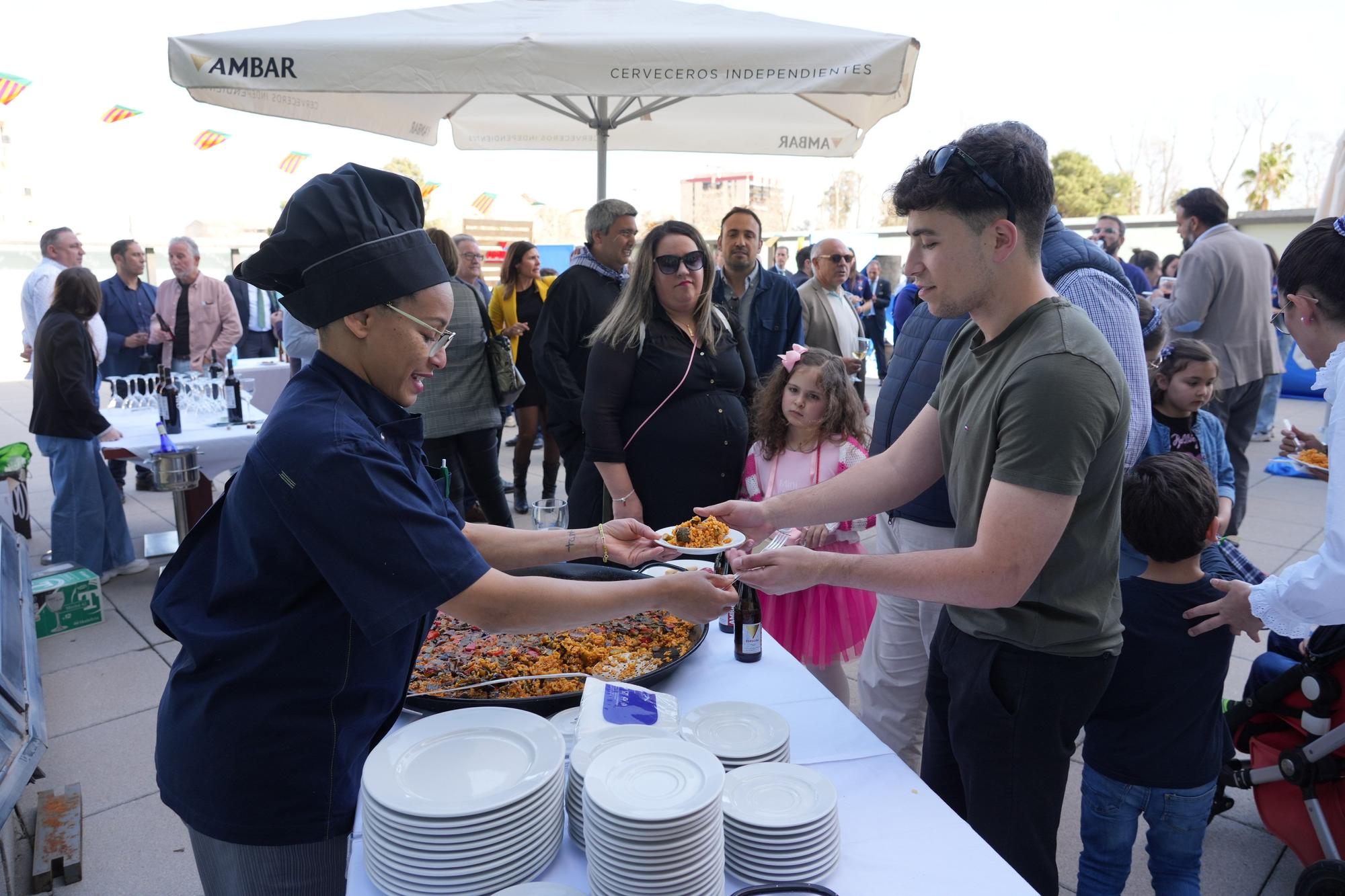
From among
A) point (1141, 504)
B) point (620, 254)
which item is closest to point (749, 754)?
point (1141, 504)

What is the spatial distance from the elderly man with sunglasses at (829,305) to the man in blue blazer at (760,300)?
59cm

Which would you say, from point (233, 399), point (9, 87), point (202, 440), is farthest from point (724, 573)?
point (9, 87)

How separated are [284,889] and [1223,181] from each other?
51.8 meters

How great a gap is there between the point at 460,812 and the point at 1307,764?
2.60 m

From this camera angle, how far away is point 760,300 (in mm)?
5160

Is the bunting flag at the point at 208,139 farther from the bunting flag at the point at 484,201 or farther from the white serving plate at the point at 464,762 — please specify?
the white serving plate at the point at 464,762

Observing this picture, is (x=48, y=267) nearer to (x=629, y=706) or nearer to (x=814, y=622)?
(x=814, y=622)

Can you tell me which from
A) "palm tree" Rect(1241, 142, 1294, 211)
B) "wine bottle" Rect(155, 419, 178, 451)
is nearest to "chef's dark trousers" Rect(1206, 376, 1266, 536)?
"wine bottle" Rect(155, 419, 178, 451)

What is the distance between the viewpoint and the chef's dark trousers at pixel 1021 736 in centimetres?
173

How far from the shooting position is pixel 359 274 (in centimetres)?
140

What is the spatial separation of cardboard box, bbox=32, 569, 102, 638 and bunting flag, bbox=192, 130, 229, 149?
7.94 m

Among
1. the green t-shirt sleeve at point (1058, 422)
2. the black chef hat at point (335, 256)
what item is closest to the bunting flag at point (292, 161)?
the black chef hat at point (335, 256)

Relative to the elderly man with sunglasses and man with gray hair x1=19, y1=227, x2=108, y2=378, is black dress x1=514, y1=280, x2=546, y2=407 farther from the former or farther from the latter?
man with gray hair x1=19, y1=227, x2=108, y2=378

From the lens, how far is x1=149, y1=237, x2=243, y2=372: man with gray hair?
7.12m
